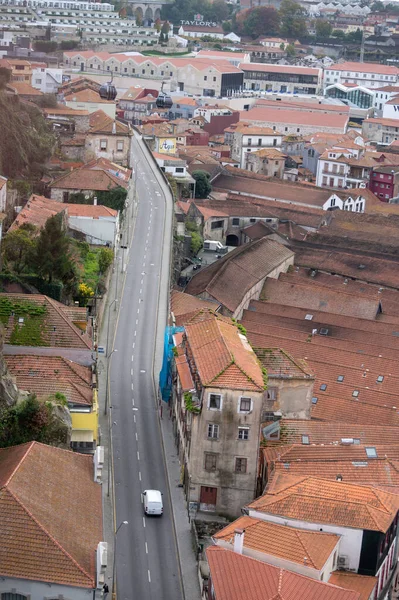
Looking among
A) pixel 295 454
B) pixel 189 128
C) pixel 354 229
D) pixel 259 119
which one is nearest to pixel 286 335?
pixel 295 454

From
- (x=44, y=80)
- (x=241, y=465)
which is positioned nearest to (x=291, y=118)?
(x=44, y=80)

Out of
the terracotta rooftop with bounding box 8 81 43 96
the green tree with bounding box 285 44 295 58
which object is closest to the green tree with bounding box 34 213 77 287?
the terracotta rooftop with bounding box 8 81 43 96

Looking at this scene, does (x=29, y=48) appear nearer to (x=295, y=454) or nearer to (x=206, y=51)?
(x=206, y=51)

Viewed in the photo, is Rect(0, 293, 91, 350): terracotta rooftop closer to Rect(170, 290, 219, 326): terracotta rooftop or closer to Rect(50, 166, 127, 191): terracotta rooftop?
Rect(170, 290, 219, 326): terracotta rooftop

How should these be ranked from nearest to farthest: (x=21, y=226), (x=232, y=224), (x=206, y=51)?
(x=21, y=226) < (x=232, y=224) < (x=206, y=51)

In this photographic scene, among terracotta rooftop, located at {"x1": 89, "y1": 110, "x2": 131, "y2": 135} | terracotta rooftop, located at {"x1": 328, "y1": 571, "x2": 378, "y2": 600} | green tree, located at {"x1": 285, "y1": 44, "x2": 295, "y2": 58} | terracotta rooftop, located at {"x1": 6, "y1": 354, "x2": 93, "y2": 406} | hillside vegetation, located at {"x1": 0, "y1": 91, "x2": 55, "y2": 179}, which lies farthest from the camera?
green tree, located at {"x1": 285, "y1": 44, "x2": 295, "y2": 58}

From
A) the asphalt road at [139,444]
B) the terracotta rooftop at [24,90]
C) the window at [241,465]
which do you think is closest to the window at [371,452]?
the window at [241,465]

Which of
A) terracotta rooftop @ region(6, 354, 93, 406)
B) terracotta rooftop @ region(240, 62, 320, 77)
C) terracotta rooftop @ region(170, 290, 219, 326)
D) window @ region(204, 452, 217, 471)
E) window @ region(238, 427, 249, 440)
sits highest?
terracotta rooftop @ region(6, 354, 93, 406)
